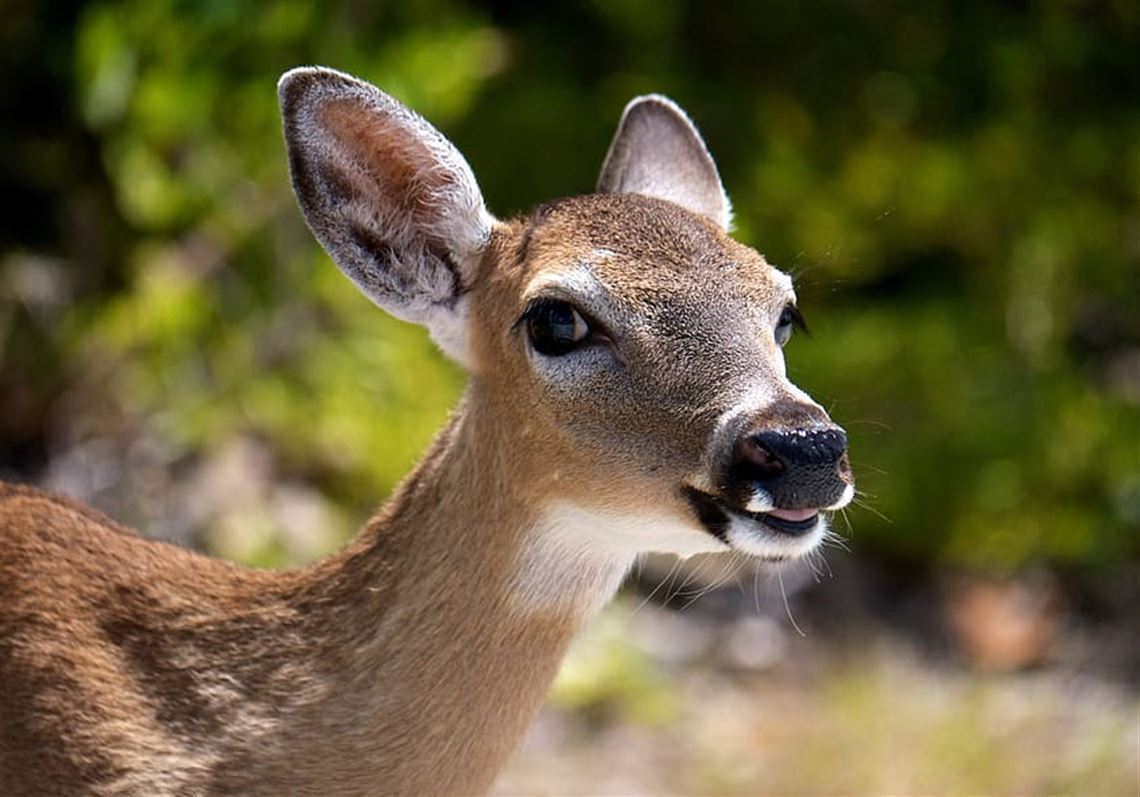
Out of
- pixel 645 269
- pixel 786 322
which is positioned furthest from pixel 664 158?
pixel 645 269

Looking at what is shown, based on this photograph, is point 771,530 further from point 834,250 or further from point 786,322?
point 834,250

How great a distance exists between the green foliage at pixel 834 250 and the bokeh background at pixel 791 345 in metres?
0.01

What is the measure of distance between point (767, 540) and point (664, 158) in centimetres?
148

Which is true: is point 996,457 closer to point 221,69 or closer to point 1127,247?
point 1127,247

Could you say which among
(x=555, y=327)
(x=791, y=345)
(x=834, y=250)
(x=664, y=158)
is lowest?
(x=555, y=327)

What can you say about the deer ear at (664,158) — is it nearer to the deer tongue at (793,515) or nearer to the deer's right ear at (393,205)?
the deer's right ear at (393,205)

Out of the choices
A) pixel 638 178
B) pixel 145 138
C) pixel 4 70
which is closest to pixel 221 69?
pixel 145 138

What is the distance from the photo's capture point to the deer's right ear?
13.0 feet

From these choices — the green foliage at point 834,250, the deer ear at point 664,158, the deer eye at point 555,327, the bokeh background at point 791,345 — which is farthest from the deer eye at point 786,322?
the green foliage at point 834,250

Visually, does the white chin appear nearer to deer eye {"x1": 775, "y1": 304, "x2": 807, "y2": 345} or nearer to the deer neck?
the deer neck

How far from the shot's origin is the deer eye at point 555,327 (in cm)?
373

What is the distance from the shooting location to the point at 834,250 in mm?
7414

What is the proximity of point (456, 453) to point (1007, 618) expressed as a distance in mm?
4200

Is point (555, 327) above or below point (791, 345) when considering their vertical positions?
below
